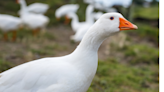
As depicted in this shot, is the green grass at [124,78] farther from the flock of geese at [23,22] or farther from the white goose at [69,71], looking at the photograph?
the flock of geese at [23,22]

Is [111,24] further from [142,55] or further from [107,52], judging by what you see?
[107,52]

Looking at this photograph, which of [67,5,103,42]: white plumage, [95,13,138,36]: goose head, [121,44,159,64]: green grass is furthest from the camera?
[67,5,103,42]: white plumage

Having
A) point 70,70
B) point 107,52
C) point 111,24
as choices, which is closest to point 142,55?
point 107,52

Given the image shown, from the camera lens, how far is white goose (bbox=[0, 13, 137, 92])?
2.39 m

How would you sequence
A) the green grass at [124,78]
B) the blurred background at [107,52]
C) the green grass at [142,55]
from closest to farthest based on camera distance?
the green grass at [124,78], the blurred background at [107,52], the green grass at [142,55]

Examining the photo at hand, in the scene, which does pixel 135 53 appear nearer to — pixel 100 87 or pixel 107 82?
pixel 107 82

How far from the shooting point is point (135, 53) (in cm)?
722

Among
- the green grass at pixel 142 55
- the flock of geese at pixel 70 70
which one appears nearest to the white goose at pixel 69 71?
the flock of geese at pixel 70 70

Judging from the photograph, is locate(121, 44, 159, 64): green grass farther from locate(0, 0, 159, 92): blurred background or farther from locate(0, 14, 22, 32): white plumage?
locate(0, 14, 22, 32): white plumage

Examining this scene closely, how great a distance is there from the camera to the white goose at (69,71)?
2391mm

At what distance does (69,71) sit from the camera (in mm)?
2463

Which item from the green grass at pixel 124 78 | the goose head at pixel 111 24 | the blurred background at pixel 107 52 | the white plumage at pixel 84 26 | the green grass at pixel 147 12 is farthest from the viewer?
the green grass at pixel 147 12

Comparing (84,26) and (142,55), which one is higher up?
(84,26)

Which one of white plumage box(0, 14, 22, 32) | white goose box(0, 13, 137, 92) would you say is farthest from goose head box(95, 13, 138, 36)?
white plumage box(0, 14, 22, 32)
